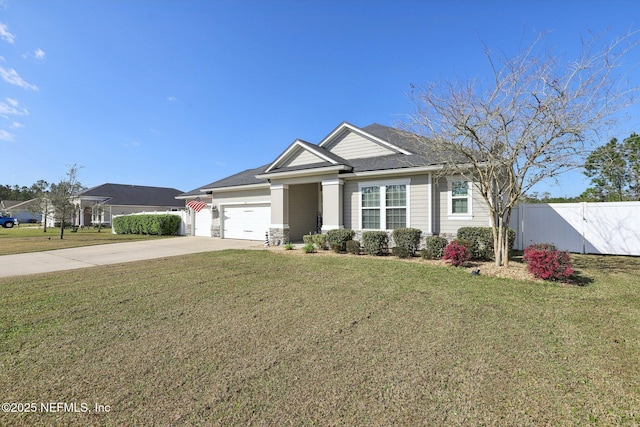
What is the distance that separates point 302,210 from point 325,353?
12942 millimetres

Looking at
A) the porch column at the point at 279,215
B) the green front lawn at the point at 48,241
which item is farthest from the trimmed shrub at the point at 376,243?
the green front lawn at the point at 48,241

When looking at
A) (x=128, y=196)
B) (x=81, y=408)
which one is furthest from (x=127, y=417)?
(x=128, y=196)

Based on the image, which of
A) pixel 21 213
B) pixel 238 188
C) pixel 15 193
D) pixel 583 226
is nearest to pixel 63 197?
pixel 238 188

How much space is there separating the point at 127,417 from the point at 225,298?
3.36 meters

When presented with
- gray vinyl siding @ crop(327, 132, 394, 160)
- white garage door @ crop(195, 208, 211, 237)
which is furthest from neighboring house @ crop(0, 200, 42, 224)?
gray vinyl siding @ crop(327, 132, 394, 160)

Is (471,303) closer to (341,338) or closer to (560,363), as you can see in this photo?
(560,363)

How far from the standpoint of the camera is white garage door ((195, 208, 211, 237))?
792 inches

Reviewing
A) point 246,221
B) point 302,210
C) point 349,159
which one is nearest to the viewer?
point 349,159

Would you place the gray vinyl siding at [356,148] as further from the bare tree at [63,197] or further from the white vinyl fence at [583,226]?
the bare tree at [63,197]

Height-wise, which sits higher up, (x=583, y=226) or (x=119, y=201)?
(x=119, y=201)

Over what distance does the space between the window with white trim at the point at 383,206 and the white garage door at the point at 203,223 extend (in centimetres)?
1194

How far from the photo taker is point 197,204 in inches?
805

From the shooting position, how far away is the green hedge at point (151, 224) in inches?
858

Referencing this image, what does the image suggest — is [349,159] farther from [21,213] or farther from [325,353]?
[21,213]
